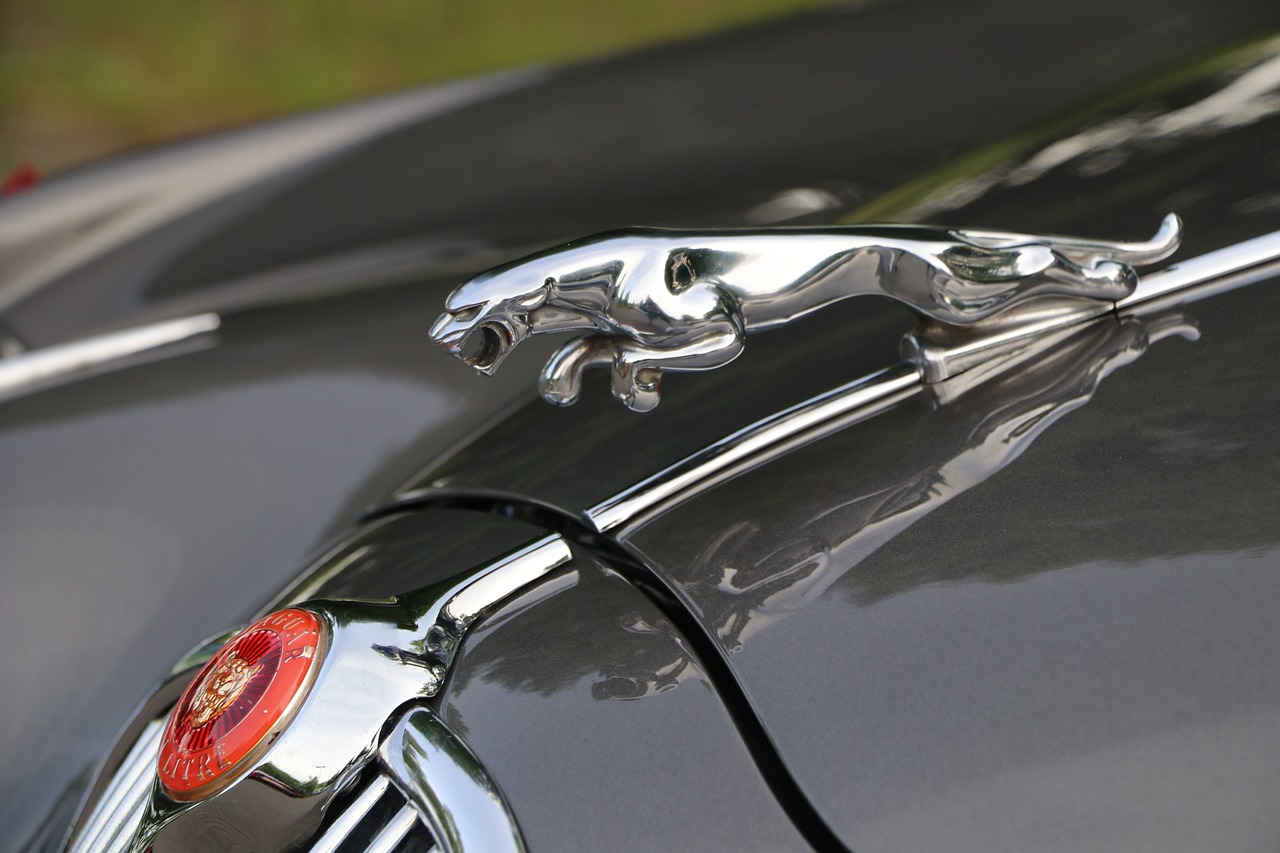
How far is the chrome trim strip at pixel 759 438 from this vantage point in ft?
2.91

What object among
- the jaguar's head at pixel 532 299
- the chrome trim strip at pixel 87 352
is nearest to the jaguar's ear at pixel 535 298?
the jaguar's head at pixel 532 299

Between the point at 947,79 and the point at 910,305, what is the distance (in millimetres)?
1059

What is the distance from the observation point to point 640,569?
0.83m

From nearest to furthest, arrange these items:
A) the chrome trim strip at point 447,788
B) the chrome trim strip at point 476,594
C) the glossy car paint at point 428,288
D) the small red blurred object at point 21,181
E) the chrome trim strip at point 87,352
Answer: the chrome trim strip at point 447,788, the chrome trim strip at point 476,594, the glossy car paint at point 428,288, the chrome trim strip at point 87,352, the small red blurred object at point 21,181

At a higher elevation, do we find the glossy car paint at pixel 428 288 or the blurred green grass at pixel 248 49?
the blurred green grass at pixel 248 49

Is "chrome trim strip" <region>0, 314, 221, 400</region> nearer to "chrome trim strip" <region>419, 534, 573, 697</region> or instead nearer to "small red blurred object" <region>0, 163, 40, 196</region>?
"small red blurred object" <region>0, 163, 40, 196</region>

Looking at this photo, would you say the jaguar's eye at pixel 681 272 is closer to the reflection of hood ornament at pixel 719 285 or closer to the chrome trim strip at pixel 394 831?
the reflection of hood ornament at pixel 719 285

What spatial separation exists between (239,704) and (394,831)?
159 millimetres

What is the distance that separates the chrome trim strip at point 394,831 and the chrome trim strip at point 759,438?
0.25 metres

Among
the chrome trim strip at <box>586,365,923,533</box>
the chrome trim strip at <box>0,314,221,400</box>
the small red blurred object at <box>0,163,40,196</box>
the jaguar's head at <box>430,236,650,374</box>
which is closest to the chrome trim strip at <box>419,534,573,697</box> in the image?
the chrome trim strip at <box>586,365,923,533</box>

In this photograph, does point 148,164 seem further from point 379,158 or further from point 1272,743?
point 1272,743

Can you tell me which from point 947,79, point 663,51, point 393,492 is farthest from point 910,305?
point 663,51

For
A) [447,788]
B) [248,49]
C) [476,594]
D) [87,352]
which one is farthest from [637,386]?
[248,49]

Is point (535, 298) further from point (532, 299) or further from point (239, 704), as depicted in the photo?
point (239, 704)
